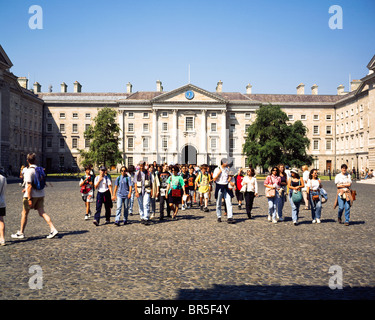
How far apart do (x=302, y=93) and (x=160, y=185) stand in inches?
2845

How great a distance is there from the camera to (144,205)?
41.2 ft

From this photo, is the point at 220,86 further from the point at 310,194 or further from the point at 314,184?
the point at 314,184

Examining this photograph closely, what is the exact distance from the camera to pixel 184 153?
73.4 meters

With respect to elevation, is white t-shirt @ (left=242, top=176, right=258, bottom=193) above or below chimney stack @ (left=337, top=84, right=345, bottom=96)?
below

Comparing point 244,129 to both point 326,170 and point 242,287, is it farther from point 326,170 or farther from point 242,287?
point 242,287

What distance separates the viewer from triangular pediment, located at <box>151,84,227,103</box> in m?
71.2

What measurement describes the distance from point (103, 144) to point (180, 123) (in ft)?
74.0

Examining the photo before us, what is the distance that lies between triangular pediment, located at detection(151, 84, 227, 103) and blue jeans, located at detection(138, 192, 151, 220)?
5963 centimetres

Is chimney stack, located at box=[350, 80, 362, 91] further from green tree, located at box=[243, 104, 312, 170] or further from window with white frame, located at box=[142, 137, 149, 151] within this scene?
window with white frame, located at box=[142, 137, 149, 151]

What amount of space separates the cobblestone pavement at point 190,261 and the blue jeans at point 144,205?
1.69 ft

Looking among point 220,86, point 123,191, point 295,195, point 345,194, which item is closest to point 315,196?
point 295,195

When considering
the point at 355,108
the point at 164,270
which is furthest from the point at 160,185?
the point at 355,108

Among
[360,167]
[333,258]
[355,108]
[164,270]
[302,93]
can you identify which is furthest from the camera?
[302,93]

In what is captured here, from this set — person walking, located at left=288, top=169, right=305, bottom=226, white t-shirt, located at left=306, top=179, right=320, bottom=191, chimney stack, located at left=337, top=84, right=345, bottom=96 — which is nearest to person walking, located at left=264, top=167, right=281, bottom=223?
person walking, located at left=288, top=169, right=305, bottom=226
